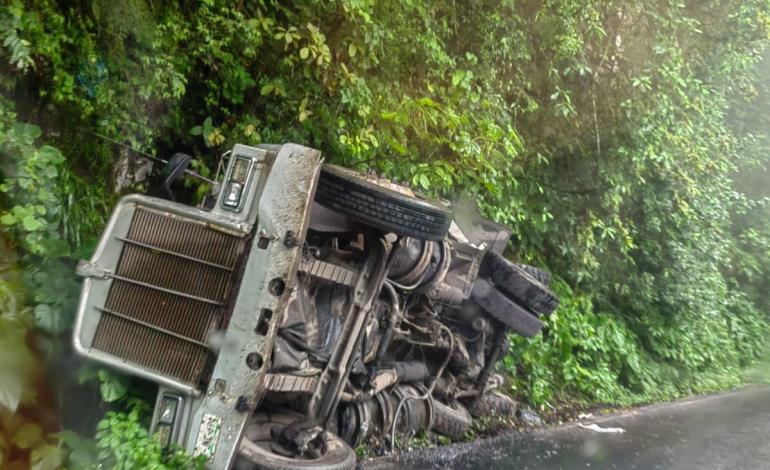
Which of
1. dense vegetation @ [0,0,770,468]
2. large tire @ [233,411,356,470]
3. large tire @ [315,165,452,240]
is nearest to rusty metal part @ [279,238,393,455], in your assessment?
large tire @ [233,411,356,470]

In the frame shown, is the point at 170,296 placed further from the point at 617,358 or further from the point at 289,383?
the point at 617,358

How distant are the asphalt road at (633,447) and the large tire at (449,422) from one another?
0.13 meters

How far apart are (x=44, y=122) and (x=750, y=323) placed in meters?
12.4

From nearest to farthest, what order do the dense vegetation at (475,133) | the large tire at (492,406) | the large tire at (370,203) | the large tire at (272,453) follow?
the large tire at (272,453) → the large tire at (370,203) → the dense vegetation at (475,133) → the large tire at (492,406)

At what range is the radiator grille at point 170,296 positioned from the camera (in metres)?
3.35

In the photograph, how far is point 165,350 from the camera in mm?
3367

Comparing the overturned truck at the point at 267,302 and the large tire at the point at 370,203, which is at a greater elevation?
the large tire at the point at 370,203

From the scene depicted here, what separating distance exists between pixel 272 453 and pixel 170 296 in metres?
0.96

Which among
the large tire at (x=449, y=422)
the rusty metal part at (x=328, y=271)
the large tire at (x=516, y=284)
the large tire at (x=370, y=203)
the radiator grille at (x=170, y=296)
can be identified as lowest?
the large tire at (x=449, y=422)

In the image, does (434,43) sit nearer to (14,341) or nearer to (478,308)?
(478,308)

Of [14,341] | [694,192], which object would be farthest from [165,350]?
[694,192]

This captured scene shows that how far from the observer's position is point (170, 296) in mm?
3441

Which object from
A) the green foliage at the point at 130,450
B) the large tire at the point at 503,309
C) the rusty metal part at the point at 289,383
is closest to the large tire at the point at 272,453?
the rusty metal part at the point at 289,383

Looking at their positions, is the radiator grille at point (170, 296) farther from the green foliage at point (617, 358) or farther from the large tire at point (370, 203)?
the green foliage at point (617, 358)
